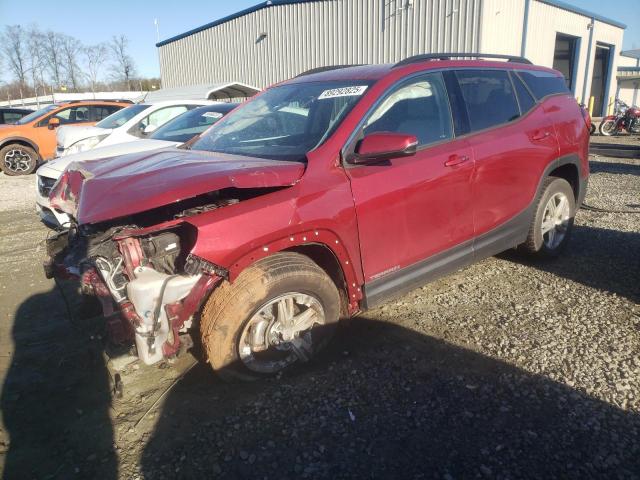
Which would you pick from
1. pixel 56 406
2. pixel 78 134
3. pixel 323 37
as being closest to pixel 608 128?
pixel 323 37

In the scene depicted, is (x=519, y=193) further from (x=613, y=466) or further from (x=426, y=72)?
(x=613, y=466)

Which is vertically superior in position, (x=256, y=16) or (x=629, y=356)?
(x=256, y=16)

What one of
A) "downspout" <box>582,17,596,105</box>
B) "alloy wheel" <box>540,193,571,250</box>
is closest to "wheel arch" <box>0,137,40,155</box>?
"alloy wheel" <box>540,193,571,250</box>

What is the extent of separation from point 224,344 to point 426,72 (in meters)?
2.35

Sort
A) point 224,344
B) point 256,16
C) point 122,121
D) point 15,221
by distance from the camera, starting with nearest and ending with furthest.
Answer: point 224,344 < point 15,221 < point 122,121 < point 256,16

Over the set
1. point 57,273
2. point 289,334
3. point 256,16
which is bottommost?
point 289,334

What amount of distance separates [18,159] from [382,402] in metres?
12.4

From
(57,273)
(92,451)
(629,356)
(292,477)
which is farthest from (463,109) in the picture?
(92,451)

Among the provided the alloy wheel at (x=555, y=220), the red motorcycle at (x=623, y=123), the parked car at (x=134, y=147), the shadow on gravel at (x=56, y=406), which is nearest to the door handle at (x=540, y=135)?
the alloy wheel at (x=555, y=220)

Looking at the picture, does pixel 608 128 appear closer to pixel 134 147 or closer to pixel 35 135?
pixel 134 147

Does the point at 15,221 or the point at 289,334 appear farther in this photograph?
the point at 15,221

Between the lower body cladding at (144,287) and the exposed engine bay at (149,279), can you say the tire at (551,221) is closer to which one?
the exposed engine bay at (149,279)

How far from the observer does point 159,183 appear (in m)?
2.33

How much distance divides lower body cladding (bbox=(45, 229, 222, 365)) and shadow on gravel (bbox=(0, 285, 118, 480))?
51 centimetres
